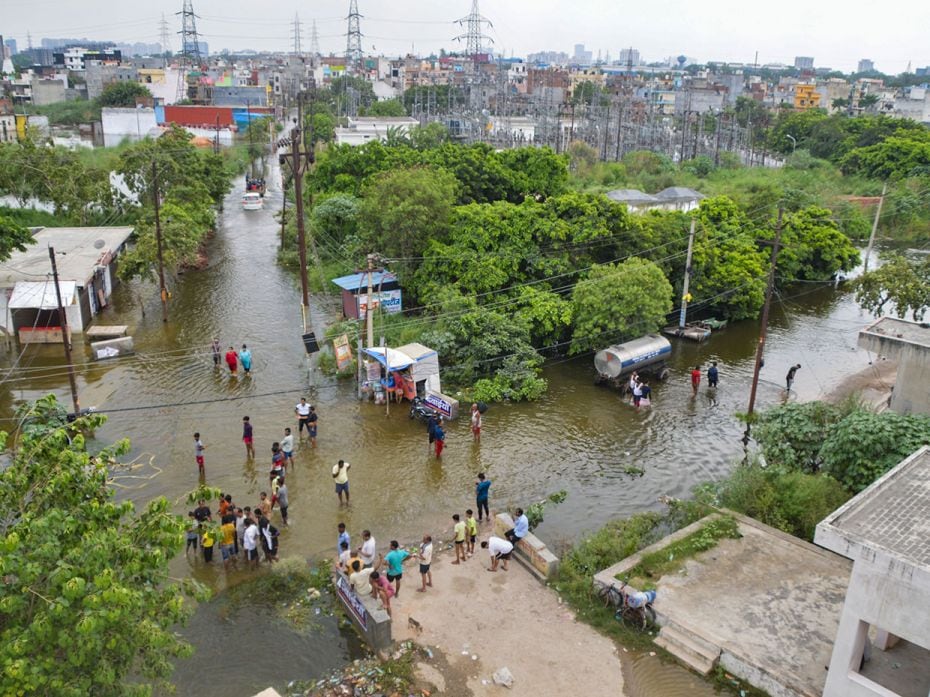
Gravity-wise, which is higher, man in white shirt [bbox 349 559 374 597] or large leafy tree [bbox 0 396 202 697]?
large leafy tree [bbox 0 396 202 697]

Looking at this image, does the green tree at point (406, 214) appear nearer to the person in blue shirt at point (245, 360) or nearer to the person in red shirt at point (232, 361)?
the person in blue shirt at point (245, 360)

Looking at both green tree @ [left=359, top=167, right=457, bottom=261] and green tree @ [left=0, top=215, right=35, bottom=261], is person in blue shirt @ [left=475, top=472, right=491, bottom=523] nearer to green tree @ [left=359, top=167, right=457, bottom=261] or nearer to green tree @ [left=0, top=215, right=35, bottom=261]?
green tree @ [left=359, top=167, right=457, bottom=261]

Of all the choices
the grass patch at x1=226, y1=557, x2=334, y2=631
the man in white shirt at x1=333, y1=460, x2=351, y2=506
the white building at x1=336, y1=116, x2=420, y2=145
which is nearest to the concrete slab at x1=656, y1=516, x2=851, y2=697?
the grass patch at x1=226, y1=557, x2=334, y2=631

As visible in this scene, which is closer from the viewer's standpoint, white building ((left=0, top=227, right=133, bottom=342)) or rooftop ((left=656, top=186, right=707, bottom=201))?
white building ((left=0, top=227, right=133, bottom=342))

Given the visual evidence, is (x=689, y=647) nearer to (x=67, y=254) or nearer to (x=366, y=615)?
(x=366, y=615)

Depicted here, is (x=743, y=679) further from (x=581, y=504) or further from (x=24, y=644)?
(x=24, y=644)

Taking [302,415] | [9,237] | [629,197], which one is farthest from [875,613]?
[629,197]
